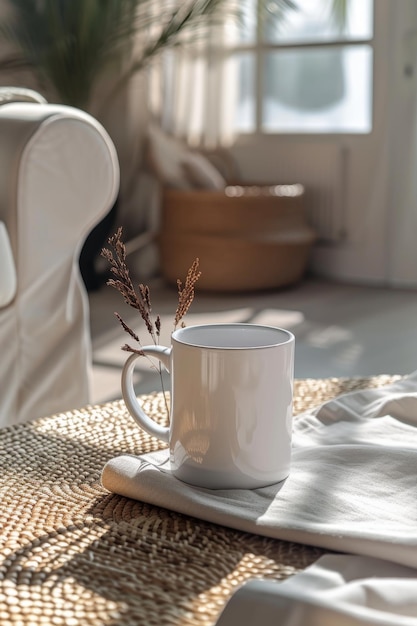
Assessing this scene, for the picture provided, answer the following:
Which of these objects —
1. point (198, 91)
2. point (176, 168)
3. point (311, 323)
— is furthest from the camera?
point (198, 91)

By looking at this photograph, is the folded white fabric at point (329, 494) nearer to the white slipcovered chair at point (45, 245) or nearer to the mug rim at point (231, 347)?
the mug rim at point (231, 347)

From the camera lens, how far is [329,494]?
69cm

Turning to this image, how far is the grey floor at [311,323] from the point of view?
2.74 m

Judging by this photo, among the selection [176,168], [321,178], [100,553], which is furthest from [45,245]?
[321,178]

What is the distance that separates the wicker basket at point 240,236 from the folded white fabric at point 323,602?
132 inches

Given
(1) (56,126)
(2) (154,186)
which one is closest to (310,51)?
(2) (154,186)

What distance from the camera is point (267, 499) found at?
69 cm

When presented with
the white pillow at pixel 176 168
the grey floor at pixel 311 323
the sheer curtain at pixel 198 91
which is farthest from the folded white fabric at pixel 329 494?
the sheer curtain at pixel 198 91

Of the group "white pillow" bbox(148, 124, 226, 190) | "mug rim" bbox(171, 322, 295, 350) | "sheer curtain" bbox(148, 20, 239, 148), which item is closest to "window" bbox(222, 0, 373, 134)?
"sheer curtain" bbox(148, 20, 239, 148)

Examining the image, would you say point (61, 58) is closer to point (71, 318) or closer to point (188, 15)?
point (188, 15)

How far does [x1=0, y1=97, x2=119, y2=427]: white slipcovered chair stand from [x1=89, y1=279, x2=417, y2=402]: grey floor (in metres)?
0.37

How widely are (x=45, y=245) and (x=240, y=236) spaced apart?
1909 mm

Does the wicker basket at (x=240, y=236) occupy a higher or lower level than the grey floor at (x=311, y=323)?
higher

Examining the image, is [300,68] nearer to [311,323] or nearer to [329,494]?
[311,323]
